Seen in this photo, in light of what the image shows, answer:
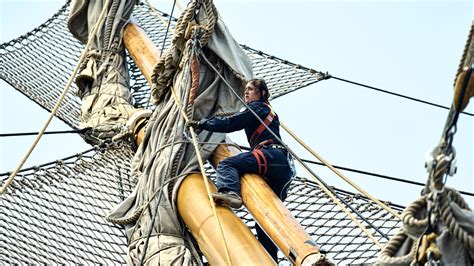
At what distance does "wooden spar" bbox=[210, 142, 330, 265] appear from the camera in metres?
4.56

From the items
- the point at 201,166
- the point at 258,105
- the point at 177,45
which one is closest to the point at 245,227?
the point at 201,166

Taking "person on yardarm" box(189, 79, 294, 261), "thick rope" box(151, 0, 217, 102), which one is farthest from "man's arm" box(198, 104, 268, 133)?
"thick rope" box(151, 0, 217, 102)

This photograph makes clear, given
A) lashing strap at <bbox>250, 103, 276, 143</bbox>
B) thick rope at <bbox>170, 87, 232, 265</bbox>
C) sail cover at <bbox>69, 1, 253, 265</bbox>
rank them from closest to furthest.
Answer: thick rope at <bbox>170, 87, 232, 265</bbox>
sail cover at <bbox>69, 1, 253, 265</bbox>
lashing strap at <bbox>250, 103, 276, 143</bbox>

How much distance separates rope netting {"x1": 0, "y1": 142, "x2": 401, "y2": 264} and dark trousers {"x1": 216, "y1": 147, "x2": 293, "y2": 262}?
1065mm

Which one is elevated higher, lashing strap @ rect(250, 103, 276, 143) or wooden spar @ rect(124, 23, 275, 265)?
lashing strap @ rect(250, 103, 276, 143)

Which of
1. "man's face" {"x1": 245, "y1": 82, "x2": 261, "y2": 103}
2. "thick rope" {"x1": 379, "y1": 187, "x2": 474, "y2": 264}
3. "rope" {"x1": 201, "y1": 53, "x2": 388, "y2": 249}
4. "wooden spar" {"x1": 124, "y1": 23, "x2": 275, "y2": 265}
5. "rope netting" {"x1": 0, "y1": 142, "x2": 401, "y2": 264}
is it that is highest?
"thick rope" {"x1": 379, "y1": 187, "x2": 474, "y2": 264}

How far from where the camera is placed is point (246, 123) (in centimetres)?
551

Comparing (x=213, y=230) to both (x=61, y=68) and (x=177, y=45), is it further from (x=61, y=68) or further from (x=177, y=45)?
(x=61, y=68)

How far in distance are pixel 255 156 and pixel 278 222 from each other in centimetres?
54

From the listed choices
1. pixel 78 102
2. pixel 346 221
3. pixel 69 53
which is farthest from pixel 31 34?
pixel 346 221

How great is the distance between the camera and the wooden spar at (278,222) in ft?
15.0

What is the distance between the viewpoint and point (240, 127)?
18.0 ft

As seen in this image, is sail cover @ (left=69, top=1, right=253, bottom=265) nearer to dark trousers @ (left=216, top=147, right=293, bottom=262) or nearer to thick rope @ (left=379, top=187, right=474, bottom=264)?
dark trousers @ (left=216, top=147, right=293, bottom=262)

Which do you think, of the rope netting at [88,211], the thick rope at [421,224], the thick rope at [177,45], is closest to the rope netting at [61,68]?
the rope netting at [88,211]
